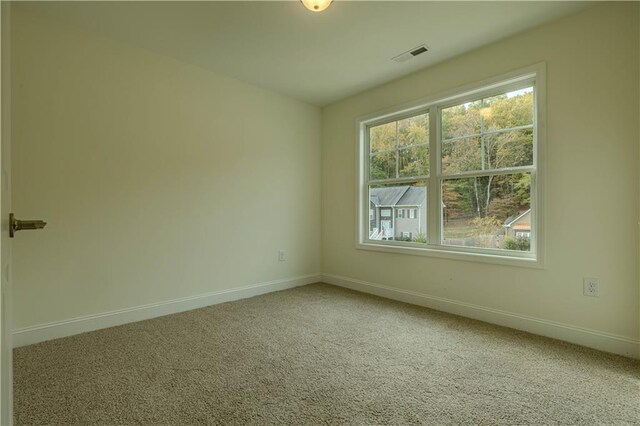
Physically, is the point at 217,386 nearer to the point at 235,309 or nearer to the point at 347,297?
the point at 235,309

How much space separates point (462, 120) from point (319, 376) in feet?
8.44

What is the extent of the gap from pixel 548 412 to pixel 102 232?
3183 mm

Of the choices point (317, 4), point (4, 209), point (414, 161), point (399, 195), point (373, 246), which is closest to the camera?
point (4, 209)

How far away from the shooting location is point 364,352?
7.02ft

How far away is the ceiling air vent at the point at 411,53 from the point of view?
274 centimetres

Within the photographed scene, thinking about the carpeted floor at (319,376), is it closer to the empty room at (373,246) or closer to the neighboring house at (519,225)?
the empty room at (373,246)

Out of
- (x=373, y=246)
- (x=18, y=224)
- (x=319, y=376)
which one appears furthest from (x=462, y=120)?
(x=18, y=224)

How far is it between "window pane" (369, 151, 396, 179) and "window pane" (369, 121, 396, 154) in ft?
0.24

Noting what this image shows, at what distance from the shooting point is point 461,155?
299cm

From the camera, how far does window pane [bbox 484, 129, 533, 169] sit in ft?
8.50

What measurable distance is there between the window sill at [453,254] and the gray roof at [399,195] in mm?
462


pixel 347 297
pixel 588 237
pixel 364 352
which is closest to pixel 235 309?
pixel 347 297

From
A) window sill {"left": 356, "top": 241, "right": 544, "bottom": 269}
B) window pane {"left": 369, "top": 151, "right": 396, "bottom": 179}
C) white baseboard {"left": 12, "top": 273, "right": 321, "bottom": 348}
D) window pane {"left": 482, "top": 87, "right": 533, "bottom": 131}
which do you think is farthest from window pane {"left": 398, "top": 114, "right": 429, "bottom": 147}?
white baseboard {"left": 12, "top": 273, "right": 321, "bottom": 348}

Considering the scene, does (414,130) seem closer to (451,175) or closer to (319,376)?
(451,175)
